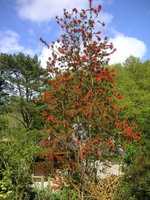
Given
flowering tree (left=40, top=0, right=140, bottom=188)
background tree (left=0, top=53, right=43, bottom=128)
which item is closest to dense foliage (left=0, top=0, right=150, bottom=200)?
flowering tree (left=40, top=0, right=140, bottom=188)

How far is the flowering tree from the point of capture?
680 cm

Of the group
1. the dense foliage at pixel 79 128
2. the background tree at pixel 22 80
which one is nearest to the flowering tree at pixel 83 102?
the dense foliage at pixel 79 128

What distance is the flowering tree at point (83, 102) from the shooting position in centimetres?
680

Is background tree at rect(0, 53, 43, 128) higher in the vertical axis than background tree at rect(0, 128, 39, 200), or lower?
higher

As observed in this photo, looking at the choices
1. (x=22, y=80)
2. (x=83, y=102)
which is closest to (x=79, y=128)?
(x=83, y=102)

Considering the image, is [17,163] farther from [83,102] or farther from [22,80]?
[22,80]

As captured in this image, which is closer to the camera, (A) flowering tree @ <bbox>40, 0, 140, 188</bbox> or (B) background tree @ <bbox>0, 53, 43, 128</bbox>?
(A) flowering tree @ <bbox>40, 0, 140, 188</bbox>

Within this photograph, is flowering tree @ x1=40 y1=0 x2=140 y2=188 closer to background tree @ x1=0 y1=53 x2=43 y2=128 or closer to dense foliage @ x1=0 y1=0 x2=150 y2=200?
dense foliage @ x1=0 y1=0 x2=150 y2=200

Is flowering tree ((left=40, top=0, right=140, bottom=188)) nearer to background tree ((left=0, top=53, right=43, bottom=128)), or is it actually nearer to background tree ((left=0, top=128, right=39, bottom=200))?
background tree ((left=0, top=128, right=39, bottom=200))

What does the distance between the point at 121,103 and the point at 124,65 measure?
9.57 metres

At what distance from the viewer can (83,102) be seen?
268 inches

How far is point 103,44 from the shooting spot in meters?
7.02

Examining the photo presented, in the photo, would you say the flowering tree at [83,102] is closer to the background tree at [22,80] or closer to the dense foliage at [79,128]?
the dense foliage at [79,128]

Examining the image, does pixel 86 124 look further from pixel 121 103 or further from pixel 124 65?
pixel 124 65
